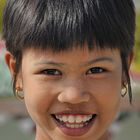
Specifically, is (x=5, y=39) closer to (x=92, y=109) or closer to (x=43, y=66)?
(x=43, y=66)

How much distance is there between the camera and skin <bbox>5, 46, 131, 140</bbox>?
1312mm

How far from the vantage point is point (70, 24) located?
1.33 meters

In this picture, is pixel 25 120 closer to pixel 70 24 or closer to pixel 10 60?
pixel 10 60

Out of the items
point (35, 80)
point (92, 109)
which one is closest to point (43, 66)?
point (35, 80)

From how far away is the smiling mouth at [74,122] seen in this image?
135 centimetres

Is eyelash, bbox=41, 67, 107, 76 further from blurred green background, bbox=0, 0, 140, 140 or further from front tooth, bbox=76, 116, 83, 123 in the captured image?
blurred green background, bbox=0, 0, 140, 140

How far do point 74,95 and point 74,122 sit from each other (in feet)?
0.33

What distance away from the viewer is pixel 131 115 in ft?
18.3

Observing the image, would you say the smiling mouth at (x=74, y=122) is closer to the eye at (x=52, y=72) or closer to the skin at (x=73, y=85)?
the skin at (x=73, y=85)

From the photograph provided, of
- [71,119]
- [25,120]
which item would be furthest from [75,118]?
[25,120]

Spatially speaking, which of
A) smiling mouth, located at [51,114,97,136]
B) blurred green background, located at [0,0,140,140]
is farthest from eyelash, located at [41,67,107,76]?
blurred green background, located at [0,0,140,140]

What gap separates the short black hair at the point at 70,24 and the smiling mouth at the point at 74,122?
19 centimetres

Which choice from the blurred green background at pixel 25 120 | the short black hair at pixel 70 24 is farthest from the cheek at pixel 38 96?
the blurred green background at pixel 25 120

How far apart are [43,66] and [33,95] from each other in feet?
0.29
